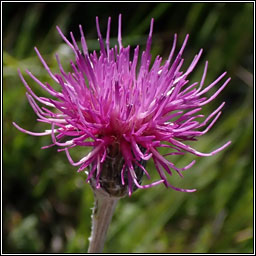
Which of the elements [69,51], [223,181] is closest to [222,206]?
[223,181]

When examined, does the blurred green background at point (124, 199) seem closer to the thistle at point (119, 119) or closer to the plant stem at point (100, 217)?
the plant stem at point (100, 217)

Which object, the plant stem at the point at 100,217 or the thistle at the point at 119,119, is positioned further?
the plant stem at the point at 100,217

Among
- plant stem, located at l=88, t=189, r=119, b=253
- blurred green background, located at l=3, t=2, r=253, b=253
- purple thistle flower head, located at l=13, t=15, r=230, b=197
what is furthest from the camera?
blurred green background, located at l=3, t=2, r=253, b=253

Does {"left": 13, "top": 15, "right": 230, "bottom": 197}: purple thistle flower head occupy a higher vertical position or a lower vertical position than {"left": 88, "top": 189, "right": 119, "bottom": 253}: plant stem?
higher

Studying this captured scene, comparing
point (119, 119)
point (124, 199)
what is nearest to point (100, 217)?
point (119, 119)

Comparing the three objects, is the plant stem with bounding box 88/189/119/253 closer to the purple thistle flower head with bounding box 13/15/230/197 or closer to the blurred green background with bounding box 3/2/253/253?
the purple thistle flower head with bounding box 13/15/230/197

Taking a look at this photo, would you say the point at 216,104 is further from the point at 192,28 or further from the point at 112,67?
the point at 112,67

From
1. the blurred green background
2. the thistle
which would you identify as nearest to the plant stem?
the thistle

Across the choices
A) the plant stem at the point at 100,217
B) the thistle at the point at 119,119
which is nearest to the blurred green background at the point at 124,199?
the plant stem at the point at 100,217

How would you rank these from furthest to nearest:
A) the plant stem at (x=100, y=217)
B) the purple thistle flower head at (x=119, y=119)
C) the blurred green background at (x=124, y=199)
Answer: the blurred green background at (x=124, y=199)
the plant stem at (x=100, y=217)
the purple thistle flower head at (x=119, y=119)
